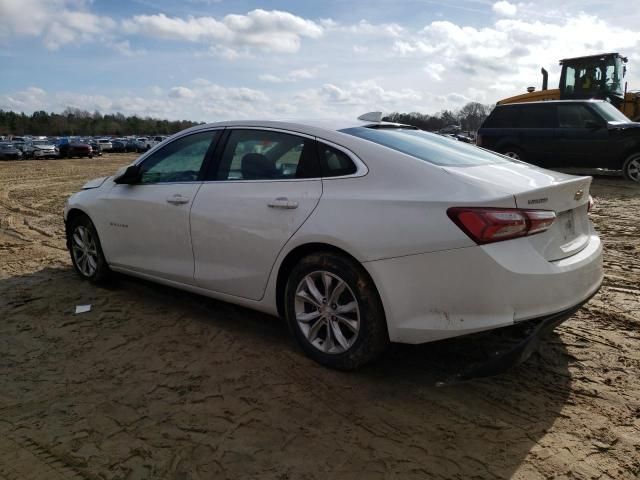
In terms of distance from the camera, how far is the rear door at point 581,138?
39.8 feet

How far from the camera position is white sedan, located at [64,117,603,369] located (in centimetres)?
285

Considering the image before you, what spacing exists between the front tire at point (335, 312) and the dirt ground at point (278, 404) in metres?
0.16

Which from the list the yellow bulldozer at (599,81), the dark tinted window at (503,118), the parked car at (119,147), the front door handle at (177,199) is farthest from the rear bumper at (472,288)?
the parked car at (119,147)

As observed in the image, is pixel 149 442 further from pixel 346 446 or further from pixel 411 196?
pixel 411 196

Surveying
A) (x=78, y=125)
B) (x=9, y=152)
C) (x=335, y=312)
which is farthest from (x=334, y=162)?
(x=78, y=125)

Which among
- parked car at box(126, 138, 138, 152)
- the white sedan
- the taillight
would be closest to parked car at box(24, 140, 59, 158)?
parked car at box(126, 138, 138, 152)

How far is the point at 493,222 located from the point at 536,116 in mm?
11395

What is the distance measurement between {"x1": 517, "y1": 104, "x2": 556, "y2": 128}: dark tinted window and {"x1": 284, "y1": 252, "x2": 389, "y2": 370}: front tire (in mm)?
11170

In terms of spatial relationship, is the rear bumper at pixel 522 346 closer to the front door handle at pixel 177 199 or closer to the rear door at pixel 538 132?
the front door handle at pixel 177 199

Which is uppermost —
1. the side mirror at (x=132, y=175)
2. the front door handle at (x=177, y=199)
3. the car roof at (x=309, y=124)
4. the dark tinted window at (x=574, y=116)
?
the dark tinted window at (x=574, y=116)

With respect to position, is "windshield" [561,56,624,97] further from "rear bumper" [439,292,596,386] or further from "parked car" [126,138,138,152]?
"parked car" [126,138,138,152]

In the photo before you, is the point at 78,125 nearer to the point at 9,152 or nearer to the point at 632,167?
the point at 9,152

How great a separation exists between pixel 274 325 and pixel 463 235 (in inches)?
75.1

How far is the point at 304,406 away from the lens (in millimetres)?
3031
